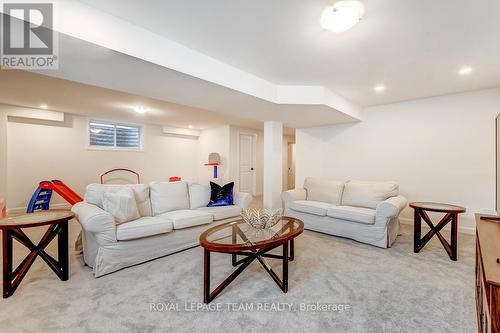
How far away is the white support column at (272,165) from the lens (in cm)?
464

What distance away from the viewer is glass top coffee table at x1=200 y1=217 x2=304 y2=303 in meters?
1.75

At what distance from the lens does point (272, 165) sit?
15.2 ft

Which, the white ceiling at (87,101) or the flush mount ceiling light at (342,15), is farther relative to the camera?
the white ceiling at (87,101)

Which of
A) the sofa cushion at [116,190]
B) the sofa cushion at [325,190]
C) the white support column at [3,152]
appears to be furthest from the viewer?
the white support column at [3,152]

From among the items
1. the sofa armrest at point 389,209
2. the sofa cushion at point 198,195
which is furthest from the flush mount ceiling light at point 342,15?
the sofa cushion at point 198,195

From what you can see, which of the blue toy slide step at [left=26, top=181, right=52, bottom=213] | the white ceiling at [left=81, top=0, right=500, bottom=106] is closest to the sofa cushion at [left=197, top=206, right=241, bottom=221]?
the white ceiling at [left=81, top=0, right=500, bottom=106]

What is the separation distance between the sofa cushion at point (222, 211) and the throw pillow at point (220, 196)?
0.13 meters

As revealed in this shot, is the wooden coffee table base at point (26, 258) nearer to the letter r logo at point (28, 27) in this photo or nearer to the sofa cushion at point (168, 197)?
the sofa cushion at point (168, 197)

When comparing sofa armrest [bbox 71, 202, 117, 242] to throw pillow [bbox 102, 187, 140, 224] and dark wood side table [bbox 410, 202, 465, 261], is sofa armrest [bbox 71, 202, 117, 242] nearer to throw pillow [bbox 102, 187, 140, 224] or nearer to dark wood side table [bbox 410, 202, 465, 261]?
throw pillow [bbox 102, 187, 140, 224]

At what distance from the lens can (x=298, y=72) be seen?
292 cm

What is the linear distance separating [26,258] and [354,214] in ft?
11.8

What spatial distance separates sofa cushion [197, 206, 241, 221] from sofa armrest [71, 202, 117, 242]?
117 centimetres

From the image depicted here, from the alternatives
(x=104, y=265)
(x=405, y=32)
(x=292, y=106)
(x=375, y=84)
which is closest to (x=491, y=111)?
(x=375, y=84)

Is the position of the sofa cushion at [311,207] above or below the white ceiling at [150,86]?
below
